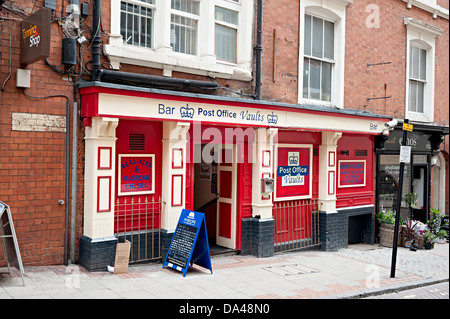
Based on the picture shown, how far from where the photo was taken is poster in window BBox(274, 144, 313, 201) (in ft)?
34.5

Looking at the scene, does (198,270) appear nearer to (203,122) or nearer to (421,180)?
(203,122)

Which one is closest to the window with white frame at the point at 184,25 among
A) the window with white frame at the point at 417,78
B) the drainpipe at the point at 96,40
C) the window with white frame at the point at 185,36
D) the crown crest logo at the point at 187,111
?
the window with white frame at the point at 185,36

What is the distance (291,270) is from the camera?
29.0 ft

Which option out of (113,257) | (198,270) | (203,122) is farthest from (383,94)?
(113,257)

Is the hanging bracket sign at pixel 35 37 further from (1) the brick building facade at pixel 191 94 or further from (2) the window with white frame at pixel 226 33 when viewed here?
(2) the window with white frame at pixel 226 33

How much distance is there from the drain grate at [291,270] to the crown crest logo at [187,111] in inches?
131

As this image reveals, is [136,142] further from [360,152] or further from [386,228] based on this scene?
[386,228]

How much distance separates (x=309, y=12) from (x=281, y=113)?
3.11 meters

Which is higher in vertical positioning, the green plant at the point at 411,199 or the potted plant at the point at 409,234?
the green plant at the point at 411,199

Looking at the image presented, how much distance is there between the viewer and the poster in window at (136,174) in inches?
318

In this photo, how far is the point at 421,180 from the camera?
1495 cm

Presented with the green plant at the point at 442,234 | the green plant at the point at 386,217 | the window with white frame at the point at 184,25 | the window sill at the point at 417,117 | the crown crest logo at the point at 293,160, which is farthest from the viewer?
the window sill at the point at 417,117

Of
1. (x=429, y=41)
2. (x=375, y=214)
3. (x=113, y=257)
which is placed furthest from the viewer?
(x=429, y=41)

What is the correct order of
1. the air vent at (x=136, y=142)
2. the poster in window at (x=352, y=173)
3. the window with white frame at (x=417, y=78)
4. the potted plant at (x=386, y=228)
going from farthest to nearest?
the window with white frame at (x=417, y=78) → the potted plant at (x=386, y=228) → the poster in window at (x=352, y=173) → the air vent at (x=136, y=142)
